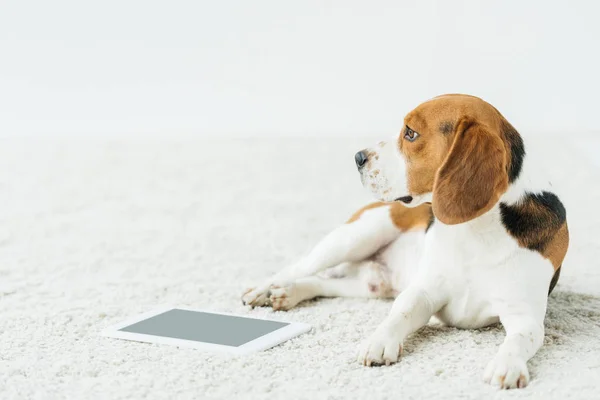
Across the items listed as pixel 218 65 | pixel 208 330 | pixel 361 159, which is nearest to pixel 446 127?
pixel 361 159

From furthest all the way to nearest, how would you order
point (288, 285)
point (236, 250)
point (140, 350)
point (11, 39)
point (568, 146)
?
point (11, 39) < point (568, 146) < point (236, 250) < point (288, 285) < point (140, 350)

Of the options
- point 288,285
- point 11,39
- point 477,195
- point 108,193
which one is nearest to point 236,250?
point 288,285

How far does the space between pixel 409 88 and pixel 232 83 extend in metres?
1.28

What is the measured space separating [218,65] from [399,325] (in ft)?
14.2

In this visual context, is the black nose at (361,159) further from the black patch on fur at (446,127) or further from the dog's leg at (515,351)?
the dog's leg at (515,351)

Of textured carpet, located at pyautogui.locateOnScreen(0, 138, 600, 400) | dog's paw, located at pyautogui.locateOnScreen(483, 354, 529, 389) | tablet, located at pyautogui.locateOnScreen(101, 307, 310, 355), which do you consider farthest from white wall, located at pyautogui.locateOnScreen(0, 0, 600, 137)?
dog's paw, located at pyautogui.locateOnScreen(483, 354, 529, 389)

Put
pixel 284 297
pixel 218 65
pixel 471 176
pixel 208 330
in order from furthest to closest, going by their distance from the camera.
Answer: pixel 218 65, pixel 284 297, pixel 208 330, pixel 471 176

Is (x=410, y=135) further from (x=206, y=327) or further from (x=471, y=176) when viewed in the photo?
(x=206, y=327)

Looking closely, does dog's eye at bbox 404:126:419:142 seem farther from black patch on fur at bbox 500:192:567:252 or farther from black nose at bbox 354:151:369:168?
black patch on fur at bbox 500:192:567:252

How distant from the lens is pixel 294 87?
6.53 metres

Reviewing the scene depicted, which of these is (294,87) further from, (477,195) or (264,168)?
(477,195)

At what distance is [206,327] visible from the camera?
9.29 ft

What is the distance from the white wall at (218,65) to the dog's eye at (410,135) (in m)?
3.80

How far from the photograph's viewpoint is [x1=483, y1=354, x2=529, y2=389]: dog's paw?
7.23 feet
